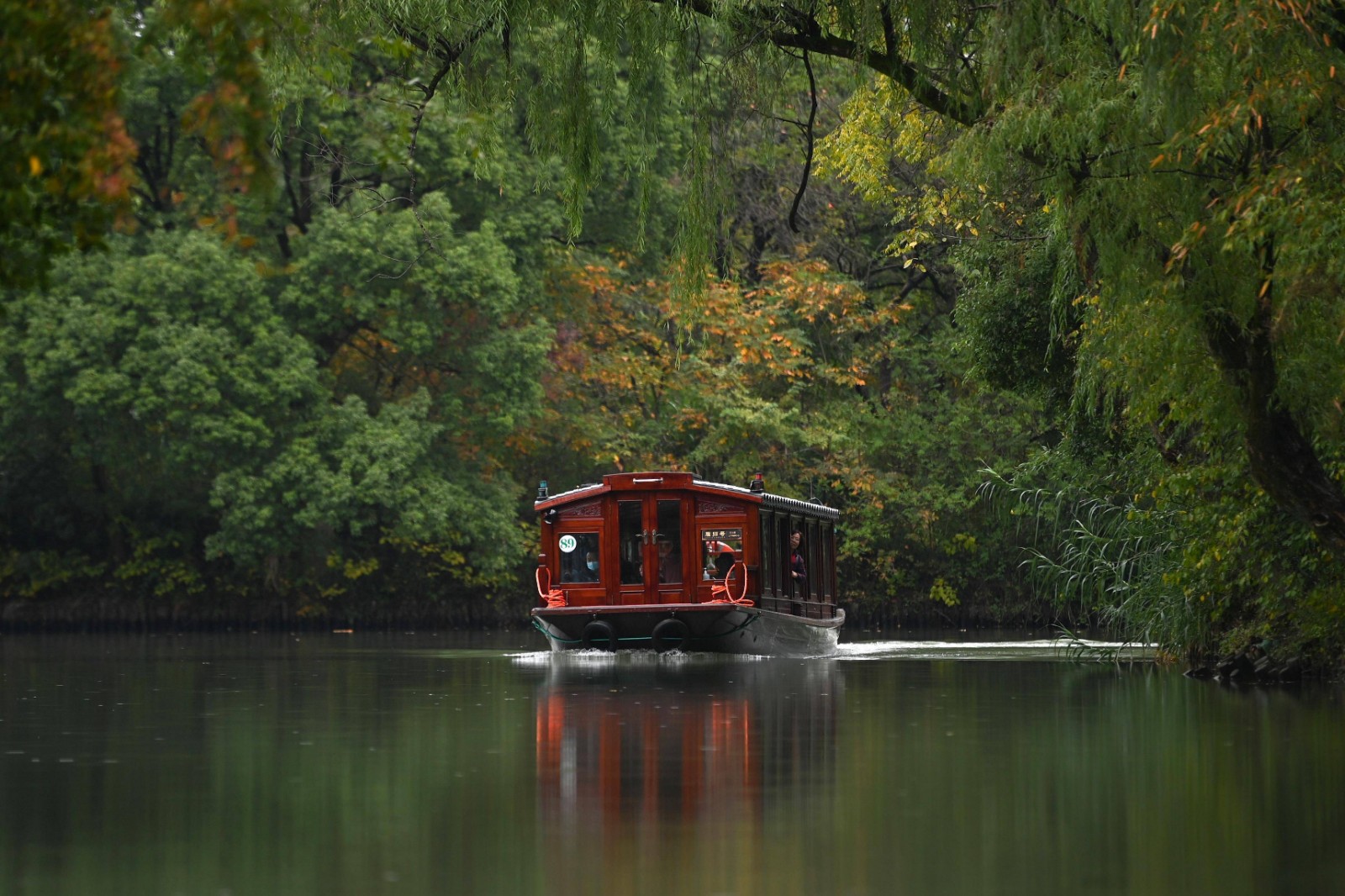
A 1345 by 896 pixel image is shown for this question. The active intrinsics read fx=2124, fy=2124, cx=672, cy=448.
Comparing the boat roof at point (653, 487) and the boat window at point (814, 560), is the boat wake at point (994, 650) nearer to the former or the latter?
the boat window at point (814, 560)

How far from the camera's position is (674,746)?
567 inches

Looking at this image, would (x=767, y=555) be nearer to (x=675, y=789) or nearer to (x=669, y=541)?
(x=669, y=541)

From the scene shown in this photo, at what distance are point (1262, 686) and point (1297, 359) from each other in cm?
731

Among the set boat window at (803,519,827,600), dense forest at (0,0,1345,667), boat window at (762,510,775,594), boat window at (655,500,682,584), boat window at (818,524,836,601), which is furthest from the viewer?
boat window at (818,524,836,601)

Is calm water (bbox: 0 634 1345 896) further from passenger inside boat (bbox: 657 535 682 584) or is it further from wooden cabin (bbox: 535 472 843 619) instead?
passenger inside boat (bbox: 657 535 682 584)

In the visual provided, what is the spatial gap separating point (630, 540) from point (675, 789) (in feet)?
68.7

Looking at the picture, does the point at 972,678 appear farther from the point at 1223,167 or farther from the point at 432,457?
the point at 432,457

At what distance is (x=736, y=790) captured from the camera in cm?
1141

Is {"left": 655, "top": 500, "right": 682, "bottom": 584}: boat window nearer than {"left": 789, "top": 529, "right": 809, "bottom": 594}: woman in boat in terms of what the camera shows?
Yes

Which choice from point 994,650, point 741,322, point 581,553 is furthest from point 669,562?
point 741,322

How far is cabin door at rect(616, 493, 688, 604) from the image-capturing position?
32.1m

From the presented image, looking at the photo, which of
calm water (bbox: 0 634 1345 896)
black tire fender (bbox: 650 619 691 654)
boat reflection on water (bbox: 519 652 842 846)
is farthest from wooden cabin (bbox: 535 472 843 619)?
calm water (bbox: 0 634 1345 896)

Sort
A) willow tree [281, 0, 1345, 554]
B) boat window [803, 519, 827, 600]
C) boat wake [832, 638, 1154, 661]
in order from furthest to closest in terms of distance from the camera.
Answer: boat window [803, 519, 827, 600] < boat wake [832, 638, 1154, 661] < willow tree [281, 0, 1345, 554]

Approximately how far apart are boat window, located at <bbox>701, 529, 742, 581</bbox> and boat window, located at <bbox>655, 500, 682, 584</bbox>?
1.29 ft
